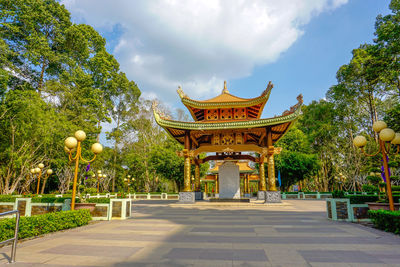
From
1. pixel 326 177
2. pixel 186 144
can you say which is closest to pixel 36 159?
pixel 186 144

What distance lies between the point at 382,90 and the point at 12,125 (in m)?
37.7

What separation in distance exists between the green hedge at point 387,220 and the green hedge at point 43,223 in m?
9.45

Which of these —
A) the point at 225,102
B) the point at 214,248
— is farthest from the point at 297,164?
the point at 214,248

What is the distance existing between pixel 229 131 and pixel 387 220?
476 inches

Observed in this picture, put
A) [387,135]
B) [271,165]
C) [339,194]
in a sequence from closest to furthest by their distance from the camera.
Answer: [387,135], [339,194], [271,165]

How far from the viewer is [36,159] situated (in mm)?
20703

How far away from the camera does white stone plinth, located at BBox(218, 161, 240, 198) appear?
19688 millimetres

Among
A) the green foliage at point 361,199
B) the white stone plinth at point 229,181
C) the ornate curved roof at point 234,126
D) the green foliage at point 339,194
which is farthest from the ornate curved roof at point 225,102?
the green foliage at point 361,199

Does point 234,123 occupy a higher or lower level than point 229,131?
higher

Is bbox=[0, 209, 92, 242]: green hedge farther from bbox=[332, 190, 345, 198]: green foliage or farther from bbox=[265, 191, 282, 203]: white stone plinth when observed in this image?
bbox=[265, 191, 282, 203]: white stone plinth

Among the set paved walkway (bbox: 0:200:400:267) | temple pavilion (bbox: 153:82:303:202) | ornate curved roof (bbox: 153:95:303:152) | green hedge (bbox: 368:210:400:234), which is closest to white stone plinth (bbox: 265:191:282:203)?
temple pavilion (bbox: 153:82:303:202)

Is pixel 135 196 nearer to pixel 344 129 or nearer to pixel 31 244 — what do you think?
pixel 31 244

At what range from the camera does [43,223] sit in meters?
5.84

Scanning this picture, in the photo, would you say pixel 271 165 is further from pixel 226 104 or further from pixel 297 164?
pixel 297 164
